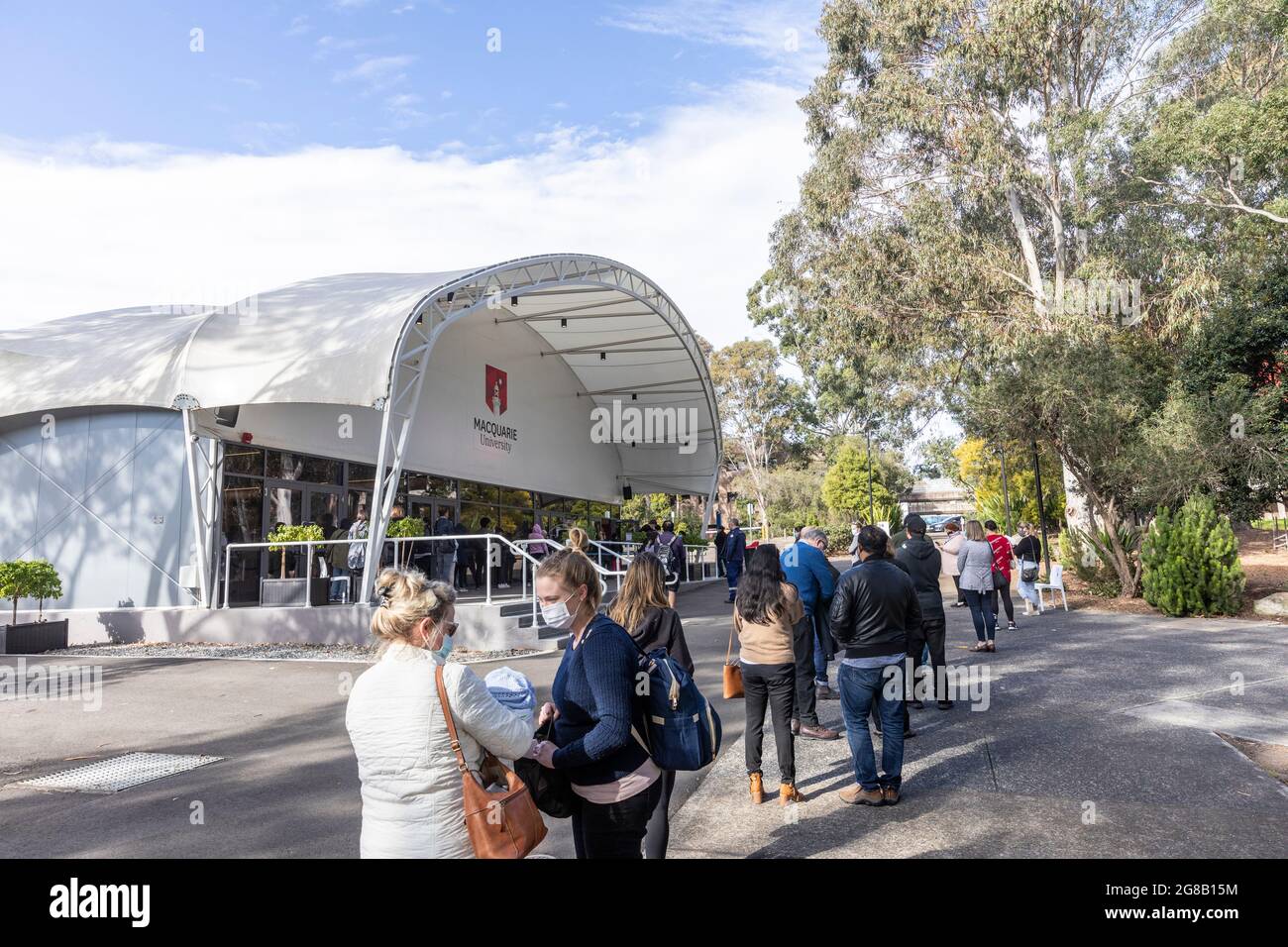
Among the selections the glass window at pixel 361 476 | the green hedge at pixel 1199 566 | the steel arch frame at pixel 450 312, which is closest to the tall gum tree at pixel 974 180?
the green hedge at pixel 1199 566

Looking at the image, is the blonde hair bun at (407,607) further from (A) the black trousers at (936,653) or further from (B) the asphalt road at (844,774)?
(A) the black trousers at (936,653)

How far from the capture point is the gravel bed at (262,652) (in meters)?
11.2

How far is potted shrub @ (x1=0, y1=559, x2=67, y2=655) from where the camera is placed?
12141mm

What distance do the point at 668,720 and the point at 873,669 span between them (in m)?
2.63

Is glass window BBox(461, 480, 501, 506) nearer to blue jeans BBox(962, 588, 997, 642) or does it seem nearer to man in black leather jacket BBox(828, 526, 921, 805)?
blue jeans BBox(962, 588, 997, 642)

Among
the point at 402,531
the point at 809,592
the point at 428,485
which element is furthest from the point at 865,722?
the point at 428,485

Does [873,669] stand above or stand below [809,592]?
below

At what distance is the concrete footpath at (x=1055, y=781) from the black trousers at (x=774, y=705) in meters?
0.27

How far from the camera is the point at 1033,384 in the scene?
16250 mm

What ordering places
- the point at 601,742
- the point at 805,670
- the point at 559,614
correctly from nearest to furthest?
the point at 601,742, the point at 559,614, the point at 805,670

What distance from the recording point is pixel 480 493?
2317 centimetres

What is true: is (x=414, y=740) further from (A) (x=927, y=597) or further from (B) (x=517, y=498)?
(B) (x=517, y=498)

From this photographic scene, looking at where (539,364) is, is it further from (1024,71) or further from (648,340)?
(1024,71)
